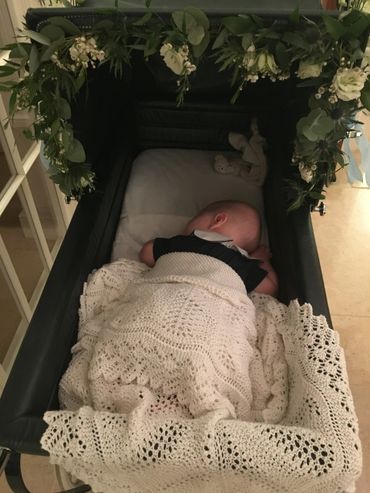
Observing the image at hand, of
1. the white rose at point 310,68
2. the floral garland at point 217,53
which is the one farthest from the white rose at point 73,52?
the white rose at point 310,68

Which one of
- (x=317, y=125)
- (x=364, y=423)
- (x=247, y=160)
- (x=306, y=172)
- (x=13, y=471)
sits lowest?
(x=364, y=423)

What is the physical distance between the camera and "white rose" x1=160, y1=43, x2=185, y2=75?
2.78 ft

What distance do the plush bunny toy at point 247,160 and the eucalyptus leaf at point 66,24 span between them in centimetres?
81

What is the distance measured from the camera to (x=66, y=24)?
2.89 ft

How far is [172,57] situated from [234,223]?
59 cm

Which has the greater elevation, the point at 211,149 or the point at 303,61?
the point at 303,61

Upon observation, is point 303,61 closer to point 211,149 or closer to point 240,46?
point 240,46

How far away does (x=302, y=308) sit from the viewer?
0.98 metres

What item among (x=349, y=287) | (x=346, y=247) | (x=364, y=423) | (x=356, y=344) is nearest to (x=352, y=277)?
(x=349, y=287)

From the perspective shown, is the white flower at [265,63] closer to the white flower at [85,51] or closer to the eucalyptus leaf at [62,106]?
the white flower at [85,51]

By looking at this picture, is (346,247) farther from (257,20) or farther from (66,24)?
(66,24)

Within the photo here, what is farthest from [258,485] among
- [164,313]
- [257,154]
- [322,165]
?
[257,154]

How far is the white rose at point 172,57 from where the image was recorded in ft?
2.78

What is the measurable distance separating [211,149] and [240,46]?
0.86 meters
